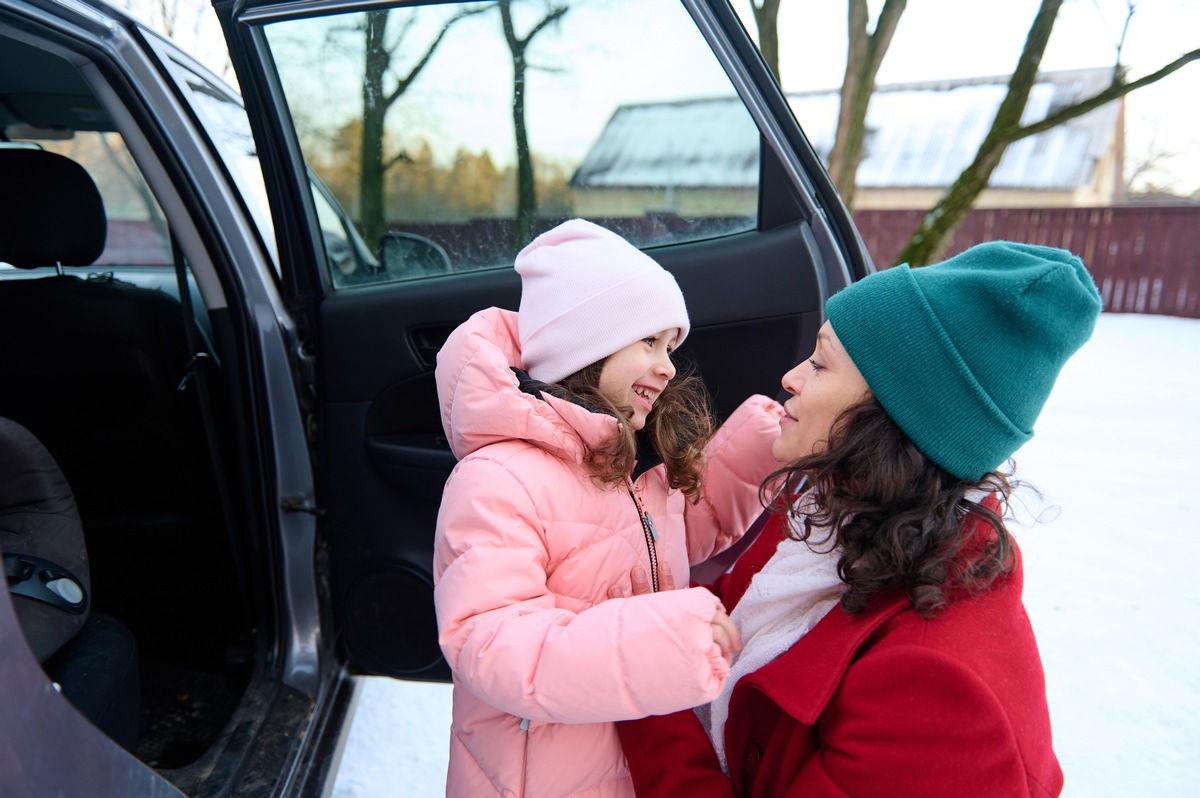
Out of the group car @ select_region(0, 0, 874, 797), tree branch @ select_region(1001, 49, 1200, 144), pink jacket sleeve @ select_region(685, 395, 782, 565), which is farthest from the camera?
tree branch @ select_region(1001, 49, 1200, 144)

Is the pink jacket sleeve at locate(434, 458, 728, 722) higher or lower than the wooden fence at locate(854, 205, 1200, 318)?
higher

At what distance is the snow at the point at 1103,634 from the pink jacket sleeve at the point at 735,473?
1.67 ft

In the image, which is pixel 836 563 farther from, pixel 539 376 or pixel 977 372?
pixel 539 376

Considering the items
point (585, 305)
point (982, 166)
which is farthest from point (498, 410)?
point (982, 166)

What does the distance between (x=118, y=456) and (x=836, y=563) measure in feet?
7.38

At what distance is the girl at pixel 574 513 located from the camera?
1.19 meters

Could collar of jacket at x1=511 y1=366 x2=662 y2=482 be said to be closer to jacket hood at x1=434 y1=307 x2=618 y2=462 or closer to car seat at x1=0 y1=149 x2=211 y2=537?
jacket hood at x1=434 y1=307 x2=618 y2=462

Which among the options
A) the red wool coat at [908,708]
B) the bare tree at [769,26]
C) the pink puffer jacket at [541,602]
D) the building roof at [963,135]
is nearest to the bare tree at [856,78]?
the bare tree at [769,26]

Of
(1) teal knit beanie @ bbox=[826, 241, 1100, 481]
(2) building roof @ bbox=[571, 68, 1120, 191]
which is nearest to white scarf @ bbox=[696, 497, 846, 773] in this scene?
(1) teal knit beanie @ bbox=[826, 241, 1100, 481]

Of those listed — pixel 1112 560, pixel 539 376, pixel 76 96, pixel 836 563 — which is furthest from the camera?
pixel 1112 560

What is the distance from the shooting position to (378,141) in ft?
7.12

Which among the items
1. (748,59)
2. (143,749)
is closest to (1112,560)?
(748,59)

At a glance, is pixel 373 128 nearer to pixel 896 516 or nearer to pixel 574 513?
pixel 574 513

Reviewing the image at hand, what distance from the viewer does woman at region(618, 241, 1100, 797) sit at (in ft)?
3.43
